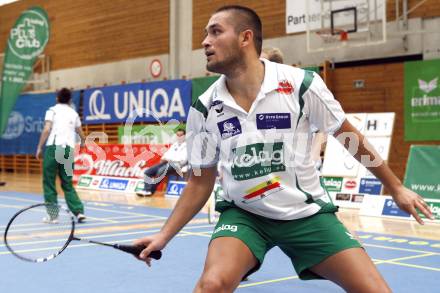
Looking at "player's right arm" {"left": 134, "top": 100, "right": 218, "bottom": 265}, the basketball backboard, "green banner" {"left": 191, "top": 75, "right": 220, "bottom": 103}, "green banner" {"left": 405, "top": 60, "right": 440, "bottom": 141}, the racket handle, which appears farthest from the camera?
"green banner" {"left": 191, "top": 75, "right": 220, "bottom": 103}

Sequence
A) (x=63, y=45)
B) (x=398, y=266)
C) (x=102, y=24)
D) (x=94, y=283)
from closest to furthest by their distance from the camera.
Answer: (x=94, y=283)
(x=398, y=266)
(x=102, y=24)
(x=63, y=45)

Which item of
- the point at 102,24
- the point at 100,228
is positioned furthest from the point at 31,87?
the point at 100,228

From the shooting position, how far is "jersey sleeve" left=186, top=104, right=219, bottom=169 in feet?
9.96

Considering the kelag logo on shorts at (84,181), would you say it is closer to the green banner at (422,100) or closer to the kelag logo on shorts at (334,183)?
the kelag logo on shorts at (334,183)

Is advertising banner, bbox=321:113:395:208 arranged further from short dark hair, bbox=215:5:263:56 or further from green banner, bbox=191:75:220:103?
short dark hair, bbox=215:5:263:56

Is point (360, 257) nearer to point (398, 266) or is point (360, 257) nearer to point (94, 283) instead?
point (94, 283)

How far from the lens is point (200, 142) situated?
308cm

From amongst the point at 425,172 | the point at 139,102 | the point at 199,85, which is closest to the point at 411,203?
the point at 425,172

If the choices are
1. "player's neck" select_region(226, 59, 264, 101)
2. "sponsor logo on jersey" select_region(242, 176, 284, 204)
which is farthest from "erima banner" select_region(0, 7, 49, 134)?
"sponsor logo on jersey" select_region(242, 176, 284, 204)

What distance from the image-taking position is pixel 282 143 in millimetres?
2916

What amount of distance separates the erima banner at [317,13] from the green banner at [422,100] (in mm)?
1304

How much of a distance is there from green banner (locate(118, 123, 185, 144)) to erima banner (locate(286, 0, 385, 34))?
11.8 feet

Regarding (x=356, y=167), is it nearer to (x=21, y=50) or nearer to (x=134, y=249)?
(x=134, y=249)

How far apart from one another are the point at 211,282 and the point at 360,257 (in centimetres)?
66
